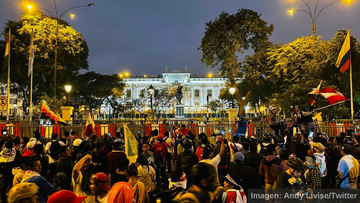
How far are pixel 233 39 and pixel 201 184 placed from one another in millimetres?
23575

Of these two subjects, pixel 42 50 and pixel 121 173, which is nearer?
pixel 121 173

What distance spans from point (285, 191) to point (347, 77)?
71.2 feet

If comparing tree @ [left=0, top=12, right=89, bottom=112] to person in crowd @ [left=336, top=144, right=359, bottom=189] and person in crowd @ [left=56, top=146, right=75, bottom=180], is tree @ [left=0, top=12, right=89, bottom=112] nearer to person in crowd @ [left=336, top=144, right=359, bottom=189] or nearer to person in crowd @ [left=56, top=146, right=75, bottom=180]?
person in crowd @ [left=56, top=146, right=75, bottom=180]

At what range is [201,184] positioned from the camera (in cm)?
355

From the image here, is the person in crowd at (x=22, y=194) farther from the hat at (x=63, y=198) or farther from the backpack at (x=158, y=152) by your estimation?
the backpack at (x=158, y=152)

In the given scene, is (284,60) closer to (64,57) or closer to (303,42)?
(303,42)

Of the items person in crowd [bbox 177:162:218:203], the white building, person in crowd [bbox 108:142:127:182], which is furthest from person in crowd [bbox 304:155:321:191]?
the white building

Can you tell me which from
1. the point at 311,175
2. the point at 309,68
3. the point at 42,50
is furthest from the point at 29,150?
the point at 42,50

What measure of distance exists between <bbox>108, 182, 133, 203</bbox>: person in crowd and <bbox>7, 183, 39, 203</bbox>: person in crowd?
0.93 metres

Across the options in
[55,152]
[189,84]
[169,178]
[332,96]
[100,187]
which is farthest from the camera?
[189,84]

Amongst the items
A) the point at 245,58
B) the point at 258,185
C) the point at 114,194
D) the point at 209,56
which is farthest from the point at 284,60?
the point at 114,194

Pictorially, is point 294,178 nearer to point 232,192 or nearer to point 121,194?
point 232,192

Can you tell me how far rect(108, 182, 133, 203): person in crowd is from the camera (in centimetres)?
375

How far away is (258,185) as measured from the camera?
526 cm
